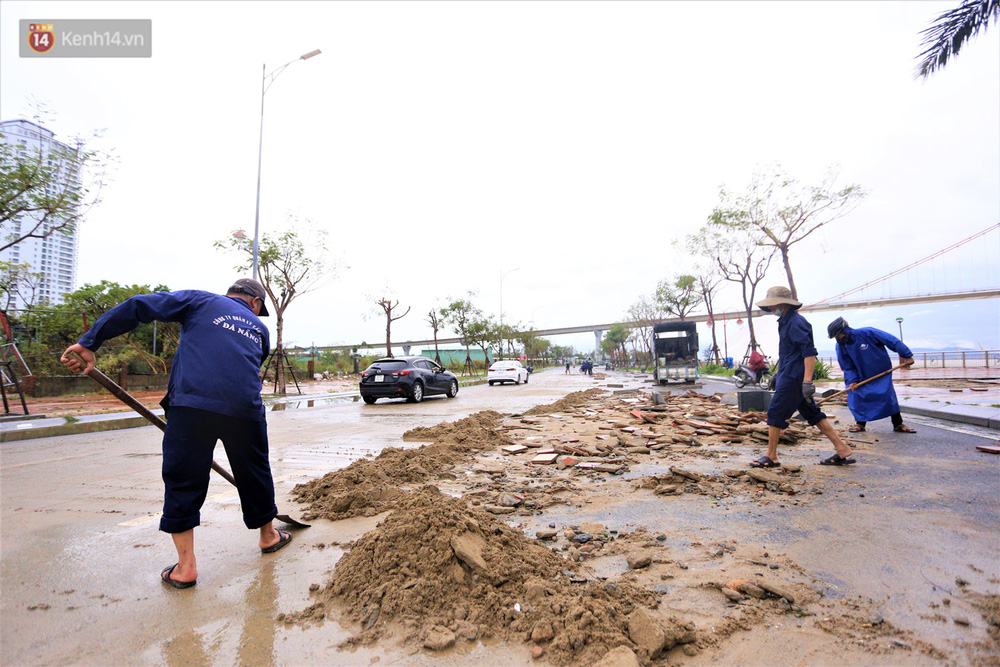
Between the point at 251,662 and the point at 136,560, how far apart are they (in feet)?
5.36

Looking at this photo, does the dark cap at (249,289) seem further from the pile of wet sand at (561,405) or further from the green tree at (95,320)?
the green tree at (95,320)

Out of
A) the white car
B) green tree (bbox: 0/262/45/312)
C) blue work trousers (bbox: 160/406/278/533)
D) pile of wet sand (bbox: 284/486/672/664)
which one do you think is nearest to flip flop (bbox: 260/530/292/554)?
blue work trousers (bbox: 160/406/278/533)

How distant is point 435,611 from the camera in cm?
223

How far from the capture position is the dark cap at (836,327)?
7.12 meters

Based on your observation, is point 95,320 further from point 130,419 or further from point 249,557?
point 249,557

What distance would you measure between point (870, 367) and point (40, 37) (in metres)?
17.7

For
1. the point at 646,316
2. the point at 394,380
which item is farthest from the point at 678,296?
the point at 394,380

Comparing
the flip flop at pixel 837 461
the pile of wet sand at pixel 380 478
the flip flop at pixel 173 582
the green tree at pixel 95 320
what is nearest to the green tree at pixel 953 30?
the flip flop at pixel 837 461

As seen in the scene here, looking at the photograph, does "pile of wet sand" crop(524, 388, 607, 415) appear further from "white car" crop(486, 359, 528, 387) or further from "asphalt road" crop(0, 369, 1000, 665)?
"white car" crop(486, 359, 528, 387)

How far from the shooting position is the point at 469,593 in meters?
2.31

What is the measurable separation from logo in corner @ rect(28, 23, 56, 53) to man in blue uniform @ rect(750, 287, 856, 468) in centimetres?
1554

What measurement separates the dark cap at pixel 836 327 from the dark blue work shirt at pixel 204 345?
7.54 m

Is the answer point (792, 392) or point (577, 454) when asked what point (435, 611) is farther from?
point (792, 392)

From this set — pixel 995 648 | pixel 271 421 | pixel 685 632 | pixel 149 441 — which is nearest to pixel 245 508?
pixel 685 632
